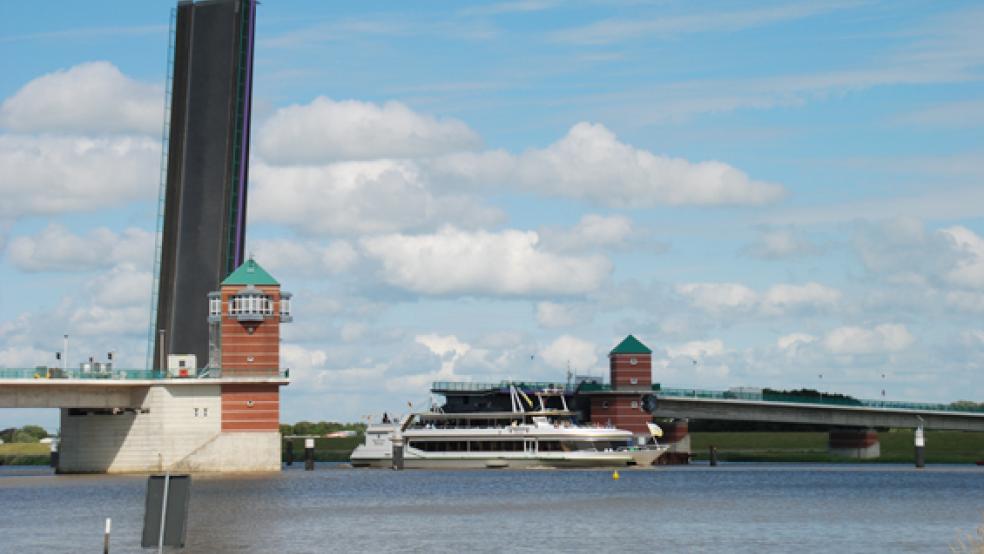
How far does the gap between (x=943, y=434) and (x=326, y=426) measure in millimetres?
67588

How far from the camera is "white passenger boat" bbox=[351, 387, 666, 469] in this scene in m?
100

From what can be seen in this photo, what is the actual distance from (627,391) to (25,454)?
63.5 meters

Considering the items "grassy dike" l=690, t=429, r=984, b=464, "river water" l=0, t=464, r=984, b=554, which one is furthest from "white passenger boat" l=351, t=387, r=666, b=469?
"grassy dike" l=690, t=429, r=984, b=464

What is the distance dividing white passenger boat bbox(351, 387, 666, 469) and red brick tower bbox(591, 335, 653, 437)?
976 cm

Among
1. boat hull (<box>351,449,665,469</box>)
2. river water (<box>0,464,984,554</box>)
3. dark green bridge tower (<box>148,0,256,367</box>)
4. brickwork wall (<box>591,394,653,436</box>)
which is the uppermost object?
dark green bridge tower (<box>148,0,256,367</box>)

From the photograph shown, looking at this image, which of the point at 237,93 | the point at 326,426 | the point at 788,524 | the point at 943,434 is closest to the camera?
the point at 788,524

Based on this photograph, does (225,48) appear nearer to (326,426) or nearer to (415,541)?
(415,541)

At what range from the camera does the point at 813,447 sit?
458 ft

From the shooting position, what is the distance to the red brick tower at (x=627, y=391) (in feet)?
378

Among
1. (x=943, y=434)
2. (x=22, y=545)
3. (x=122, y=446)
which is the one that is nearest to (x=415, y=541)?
(x=22, y=545)

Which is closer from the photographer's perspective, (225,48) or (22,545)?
(22,545)

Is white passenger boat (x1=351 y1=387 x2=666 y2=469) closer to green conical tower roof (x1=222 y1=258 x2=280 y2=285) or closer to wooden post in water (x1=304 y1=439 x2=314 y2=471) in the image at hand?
wooden post in water (x1=304 y1=439 x2=314 y2=471)

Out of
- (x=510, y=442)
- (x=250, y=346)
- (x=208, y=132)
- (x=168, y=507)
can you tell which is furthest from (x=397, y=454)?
(x=168, y=507)

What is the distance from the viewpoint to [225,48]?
270 ft
